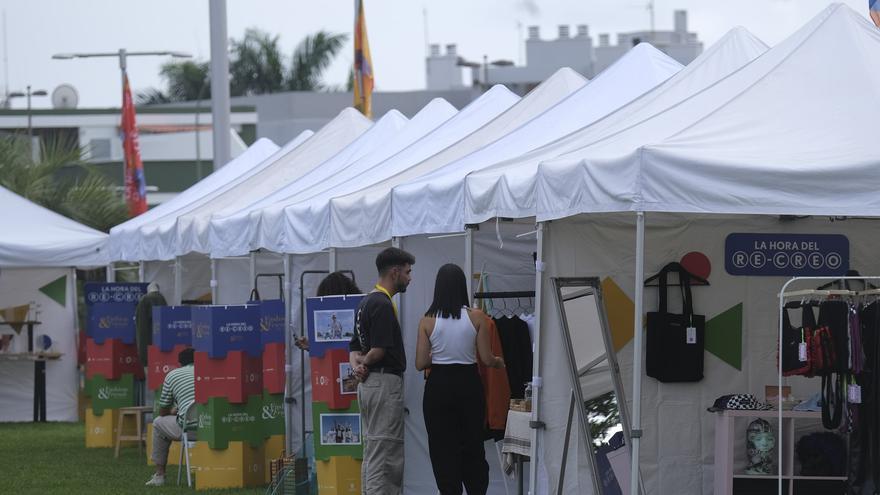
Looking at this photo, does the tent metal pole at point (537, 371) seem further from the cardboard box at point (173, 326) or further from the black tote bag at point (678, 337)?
the cardboard box at point (173, 326)

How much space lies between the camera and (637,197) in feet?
27.2

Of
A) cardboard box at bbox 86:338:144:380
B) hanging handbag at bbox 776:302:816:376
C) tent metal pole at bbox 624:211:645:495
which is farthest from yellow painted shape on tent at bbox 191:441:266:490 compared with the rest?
hanging handbag at bbox 776:302:816:376

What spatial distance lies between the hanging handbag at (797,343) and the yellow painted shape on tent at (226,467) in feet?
21.2

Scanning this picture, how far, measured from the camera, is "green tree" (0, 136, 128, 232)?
99.2 ft

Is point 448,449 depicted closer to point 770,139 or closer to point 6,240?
point 770,139

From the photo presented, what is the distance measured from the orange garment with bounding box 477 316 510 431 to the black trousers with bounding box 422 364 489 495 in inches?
15.8

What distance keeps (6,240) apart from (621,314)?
15.6 metres

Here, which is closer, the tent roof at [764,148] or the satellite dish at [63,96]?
the tent roof at [764,148]

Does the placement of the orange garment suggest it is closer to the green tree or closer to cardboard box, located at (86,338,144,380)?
cardboard box, located at (86,338,144,380)

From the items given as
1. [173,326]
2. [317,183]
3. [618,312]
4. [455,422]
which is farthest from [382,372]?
[173,326]

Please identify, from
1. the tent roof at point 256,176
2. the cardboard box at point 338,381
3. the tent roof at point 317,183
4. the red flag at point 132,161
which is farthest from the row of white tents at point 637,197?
the red flag at point 132,161

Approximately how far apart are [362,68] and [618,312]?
12.8 meters

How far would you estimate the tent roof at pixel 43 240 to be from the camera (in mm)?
23625

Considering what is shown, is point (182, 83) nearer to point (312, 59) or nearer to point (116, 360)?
point (312, 59)
